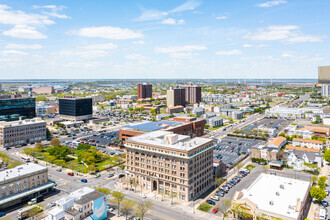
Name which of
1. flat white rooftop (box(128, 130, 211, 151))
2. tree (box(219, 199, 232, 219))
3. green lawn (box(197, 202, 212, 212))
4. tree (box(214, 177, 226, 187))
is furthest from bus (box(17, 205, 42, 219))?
tree (box(214, 177, 226, 187))

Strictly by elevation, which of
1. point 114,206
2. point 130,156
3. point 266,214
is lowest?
point 114,206

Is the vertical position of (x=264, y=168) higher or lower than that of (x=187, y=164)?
lower

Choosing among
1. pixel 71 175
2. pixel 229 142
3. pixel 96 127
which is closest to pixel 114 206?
pixel 71 175

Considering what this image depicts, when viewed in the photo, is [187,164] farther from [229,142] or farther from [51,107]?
[51,107]

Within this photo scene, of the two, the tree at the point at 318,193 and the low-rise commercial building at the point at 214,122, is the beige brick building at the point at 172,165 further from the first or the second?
the low-rise commercial building at the point at 214,122

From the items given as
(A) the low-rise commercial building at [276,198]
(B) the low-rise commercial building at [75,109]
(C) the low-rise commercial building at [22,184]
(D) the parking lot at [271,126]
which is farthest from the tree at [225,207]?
(B) the low-rise commercial building at [75,109]

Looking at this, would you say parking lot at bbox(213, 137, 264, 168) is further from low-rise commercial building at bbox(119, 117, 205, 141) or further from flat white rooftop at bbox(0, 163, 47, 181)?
flat white rooftop at bbox(0, 163, 47, 181)
